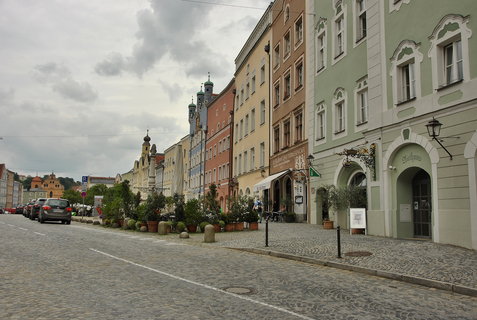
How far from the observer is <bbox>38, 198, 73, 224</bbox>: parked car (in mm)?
Answer: 29953

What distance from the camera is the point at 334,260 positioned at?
38.2 ft

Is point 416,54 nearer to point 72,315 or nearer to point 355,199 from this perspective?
point 355,199

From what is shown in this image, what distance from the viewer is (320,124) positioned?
24.9 meters

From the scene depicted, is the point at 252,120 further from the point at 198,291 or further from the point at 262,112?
the point at 198,291

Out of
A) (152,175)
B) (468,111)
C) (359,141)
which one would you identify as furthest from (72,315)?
(152,175)

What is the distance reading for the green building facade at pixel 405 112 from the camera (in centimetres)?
1351

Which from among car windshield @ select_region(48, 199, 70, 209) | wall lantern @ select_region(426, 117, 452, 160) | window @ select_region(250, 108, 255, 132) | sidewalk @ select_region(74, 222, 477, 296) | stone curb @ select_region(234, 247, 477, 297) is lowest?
stone curb @ select_region(234, 247, 477, 297)

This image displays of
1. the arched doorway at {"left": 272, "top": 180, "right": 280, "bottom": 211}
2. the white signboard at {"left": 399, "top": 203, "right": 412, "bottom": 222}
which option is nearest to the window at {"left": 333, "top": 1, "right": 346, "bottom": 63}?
the white signboard at {"left": 399, "top": 203, "right": 412, "bottom": 222}

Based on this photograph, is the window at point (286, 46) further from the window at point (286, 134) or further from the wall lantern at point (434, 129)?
the wall lantern at point (434, 129)

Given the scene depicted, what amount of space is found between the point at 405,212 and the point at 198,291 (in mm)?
11315

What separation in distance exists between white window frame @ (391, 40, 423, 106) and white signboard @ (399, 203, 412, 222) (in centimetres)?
370

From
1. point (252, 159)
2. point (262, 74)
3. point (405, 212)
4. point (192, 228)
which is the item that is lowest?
point (192, 228)

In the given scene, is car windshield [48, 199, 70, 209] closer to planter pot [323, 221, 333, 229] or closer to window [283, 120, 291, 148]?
window [283, 120, 291, 148]

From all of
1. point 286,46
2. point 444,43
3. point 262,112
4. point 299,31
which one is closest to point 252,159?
point 262,112
